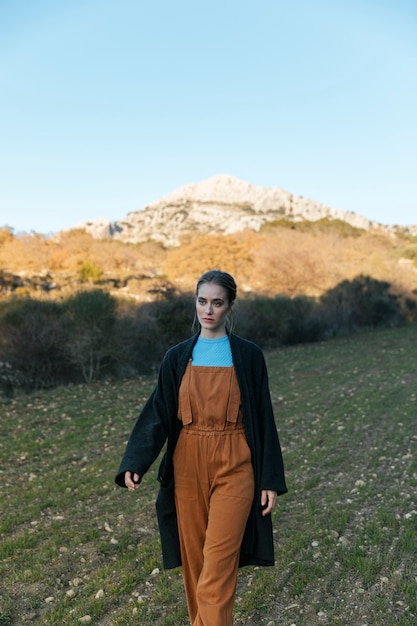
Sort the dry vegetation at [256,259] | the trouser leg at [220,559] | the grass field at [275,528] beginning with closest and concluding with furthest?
the trouser leg at [220,559], the grass field at [275,528], the dry vegetation at [256,259]

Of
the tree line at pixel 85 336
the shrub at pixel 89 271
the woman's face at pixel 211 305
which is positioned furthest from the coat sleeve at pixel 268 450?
the shrub at pixel 89 271

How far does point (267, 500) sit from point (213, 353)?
895mm

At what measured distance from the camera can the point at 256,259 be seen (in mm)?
41156

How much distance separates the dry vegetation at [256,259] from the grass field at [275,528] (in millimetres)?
24609

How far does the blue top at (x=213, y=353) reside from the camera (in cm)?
314

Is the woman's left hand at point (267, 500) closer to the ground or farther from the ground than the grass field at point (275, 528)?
farther from the ground

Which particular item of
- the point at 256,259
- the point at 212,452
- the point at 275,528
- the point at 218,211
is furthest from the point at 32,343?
the point at 218,211

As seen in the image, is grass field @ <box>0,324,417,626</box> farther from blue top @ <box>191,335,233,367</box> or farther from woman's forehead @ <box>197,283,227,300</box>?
woman's forehead @ <box>197,283,227,300</box>

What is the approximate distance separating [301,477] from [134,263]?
40064 millimetres

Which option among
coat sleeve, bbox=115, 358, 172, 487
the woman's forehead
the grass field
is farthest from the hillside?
the woman's forehead

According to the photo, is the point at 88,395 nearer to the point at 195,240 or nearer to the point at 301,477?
the point at 301,477

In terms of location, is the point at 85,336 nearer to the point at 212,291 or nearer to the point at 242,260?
the point at 212,291

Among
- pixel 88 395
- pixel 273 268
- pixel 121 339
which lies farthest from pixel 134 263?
pixel 88 395

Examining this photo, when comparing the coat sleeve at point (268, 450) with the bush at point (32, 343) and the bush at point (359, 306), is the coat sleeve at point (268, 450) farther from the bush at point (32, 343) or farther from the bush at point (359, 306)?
the bush at point (359, 306)
